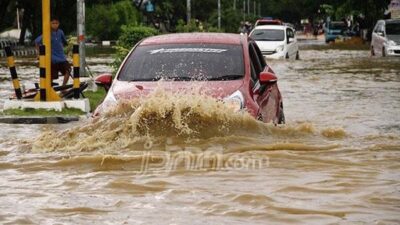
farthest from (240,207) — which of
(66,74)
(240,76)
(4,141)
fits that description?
(66,74)

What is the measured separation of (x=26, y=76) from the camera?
1088 inches

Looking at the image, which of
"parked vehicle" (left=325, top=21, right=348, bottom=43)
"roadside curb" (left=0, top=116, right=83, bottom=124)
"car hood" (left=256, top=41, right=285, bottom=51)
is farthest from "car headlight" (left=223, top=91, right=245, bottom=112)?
"parked vehicle" (left=325, top=21, right=348, bottom=43)

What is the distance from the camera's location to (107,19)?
7562cm

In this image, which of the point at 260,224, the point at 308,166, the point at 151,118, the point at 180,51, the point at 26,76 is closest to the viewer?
the point at 260,224

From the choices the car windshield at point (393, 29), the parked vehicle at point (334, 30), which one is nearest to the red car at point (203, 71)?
the car windshield at point (393, 29)

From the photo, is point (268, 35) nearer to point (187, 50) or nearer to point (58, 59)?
point (58, 59)

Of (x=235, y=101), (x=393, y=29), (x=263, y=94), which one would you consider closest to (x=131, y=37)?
(x=263, y=94)

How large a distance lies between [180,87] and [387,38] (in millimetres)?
27800

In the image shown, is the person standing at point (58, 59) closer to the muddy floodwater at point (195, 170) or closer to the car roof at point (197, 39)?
the muddy floodwater at point (195, 170)

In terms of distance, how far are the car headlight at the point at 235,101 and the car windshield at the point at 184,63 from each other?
1.87ft

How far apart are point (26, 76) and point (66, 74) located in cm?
1009

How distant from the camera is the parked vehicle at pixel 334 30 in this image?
72562 mm

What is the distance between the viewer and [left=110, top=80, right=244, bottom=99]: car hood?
10211mm

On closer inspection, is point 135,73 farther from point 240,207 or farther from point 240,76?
point 240,207
